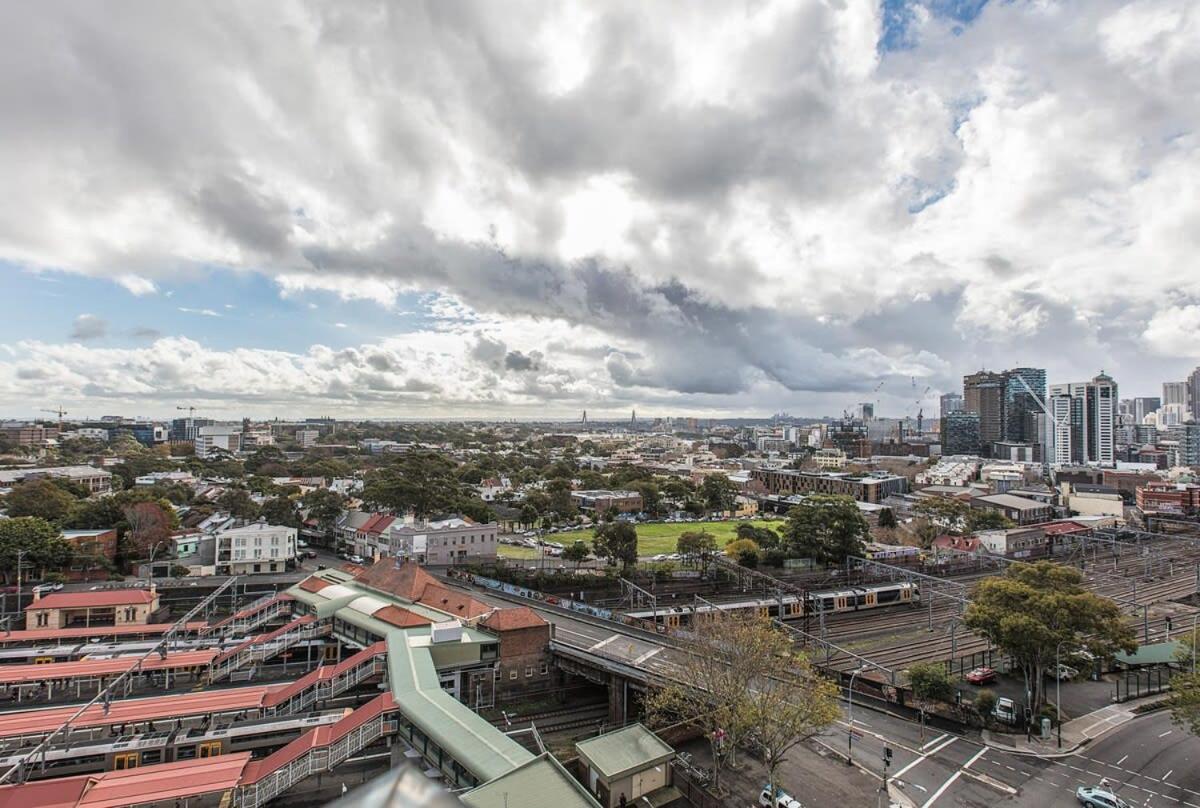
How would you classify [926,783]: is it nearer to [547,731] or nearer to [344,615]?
[547,731]

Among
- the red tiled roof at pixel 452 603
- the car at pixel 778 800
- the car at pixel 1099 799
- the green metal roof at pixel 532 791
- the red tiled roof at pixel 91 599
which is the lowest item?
the car at pixel 778 800

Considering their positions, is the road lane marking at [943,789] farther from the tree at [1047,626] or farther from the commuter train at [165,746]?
the commuter train at [165,746]

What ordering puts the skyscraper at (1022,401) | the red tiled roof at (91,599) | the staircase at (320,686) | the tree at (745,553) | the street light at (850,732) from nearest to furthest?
the street light at (850,732), the staircase at (320,686), the red tiled roof at (91,599), the tree at (745,553), the skyscraper at (1022,401)

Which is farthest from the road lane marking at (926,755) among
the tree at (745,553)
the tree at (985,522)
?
the tree at (985,522)

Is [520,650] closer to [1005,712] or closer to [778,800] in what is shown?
[778,800]

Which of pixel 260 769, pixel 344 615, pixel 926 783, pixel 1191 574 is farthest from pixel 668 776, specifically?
pixel 1191 574

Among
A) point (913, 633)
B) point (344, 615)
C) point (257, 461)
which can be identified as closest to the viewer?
point (344, 615)
